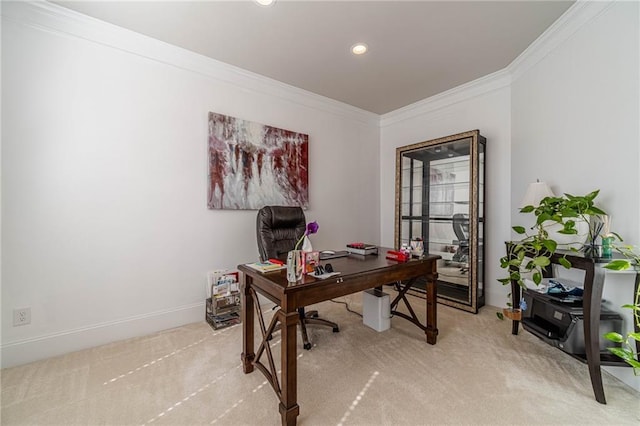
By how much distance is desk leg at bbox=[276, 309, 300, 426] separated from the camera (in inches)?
52.6

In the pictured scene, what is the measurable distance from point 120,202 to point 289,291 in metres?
1.87

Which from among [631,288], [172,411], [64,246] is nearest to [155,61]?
[64,246]

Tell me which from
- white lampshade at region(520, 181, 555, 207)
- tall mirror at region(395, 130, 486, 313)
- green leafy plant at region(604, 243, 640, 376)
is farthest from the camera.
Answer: tall mirror at region(395, 130, 486, 313)

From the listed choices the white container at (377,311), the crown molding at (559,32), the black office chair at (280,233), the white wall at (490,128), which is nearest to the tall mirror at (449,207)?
the white wall at (490,128)

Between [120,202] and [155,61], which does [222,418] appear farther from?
[155,61]

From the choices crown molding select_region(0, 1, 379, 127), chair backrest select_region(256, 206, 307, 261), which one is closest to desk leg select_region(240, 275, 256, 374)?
chair backrest select_region(256, 206, 307, 261)

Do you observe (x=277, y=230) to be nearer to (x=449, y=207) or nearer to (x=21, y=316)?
(x=21, y=316)

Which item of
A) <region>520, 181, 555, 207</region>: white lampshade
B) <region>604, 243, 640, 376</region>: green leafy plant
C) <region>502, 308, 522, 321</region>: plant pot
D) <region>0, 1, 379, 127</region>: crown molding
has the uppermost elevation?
<region>0, 1, 379, 127</region>: crown molding

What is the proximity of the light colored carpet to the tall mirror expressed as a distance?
0.89 metres

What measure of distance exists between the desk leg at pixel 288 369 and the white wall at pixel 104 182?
1.66m

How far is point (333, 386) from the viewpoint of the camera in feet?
5.50

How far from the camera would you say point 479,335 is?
234 centimetres

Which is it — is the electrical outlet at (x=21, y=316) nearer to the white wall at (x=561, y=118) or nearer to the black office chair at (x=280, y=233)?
the black office chair at (x=280, y=233)

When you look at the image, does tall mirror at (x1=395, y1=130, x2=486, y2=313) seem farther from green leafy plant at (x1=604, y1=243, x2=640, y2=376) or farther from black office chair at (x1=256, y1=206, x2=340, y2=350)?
black office chair at (x1=256, y1=206, x2=340, y2=350)
